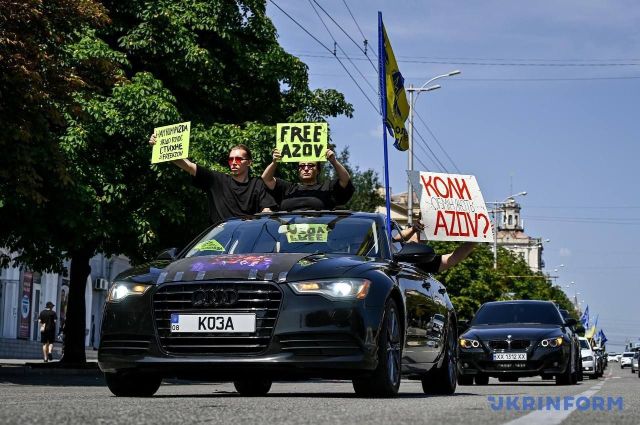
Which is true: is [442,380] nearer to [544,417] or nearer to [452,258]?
[452,258]

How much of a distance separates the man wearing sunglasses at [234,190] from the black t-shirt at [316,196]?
24cm

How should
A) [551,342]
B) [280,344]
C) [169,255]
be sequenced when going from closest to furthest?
[280,344] < [169,255] < [551,342]

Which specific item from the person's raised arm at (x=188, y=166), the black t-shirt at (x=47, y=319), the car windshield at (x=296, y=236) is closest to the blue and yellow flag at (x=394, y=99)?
the person's raised arm at (x=188, y=166)

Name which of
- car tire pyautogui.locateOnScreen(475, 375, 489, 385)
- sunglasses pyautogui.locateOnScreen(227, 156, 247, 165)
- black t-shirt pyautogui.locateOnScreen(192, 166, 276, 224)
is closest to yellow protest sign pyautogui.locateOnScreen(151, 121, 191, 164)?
black t-shirt pyautogui.locateOnScreen(192, 166, 276, 224)

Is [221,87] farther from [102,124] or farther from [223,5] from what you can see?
[102,124]

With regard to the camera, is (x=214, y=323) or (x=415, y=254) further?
(x=415, y=254)

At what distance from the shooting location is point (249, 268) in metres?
9.09

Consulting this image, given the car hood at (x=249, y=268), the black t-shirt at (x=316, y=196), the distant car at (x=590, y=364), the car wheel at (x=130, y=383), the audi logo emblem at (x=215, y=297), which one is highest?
the black t-shirt at (x=316, y=196)

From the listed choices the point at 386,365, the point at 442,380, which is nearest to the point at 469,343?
the point at 442,380

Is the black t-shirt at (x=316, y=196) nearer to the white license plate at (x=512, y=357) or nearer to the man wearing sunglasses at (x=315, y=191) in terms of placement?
the man wearing sunglasses at (x=315, y=191)

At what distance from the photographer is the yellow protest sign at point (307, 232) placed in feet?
33.2

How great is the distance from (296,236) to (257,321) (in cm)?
136

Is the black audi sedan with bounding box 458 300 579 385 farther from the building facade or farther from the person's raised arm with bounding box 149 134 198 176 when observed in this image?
the building facade

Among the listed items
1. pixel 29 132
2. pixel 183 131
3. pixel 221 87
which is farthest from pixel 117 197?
pixel 183 131
